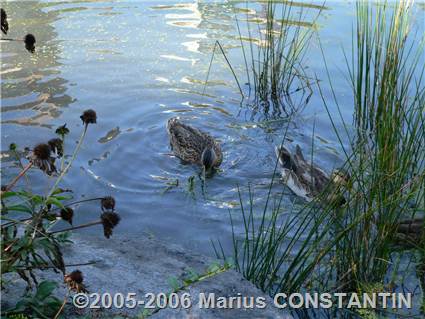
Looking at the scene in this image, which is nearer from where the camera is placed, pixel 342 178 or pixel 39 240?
pixel 39 240

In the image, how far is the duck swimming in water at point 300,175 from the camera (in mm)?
5578

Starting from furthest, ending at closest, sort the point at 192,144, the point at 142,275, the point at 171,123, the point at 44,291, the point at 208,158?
the point at 171,123, the point at 192,144, the point at 208,158, the point at 142,275, the point at 44,291

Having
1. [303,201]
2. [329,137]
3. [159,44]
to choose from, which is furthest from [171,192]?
[159,44]

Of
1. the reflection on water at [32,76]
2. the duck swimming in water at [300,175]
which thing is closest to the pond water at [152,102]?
the reflection on water at [32,76]

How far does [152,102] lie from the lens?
761 cm

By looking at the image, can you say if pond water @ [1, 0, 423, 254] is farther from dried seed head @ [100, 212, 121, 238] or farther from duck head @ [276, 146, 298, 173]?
dried seed head @ [100, 212, 121, 238]

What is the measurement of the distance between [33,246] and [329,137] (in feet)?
15.0

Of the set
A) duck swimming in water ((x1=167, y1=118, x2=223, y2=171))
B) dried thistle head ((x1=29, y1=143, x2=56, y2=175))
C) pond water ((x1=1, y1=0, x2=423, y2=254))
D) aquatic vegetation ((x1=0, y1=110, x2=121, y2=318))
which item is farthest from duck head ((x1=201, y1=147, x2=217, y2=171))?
dried thistle head ((x1=29, y1=143, x2=56, y2=175))

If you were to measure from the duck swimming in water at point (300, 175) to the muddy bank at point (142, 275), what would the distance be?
180 centimetres

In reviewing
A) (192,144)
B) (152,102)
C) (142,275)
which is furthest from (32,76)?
(142,275)

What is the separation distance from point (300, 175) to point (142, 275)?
2553 millimetres

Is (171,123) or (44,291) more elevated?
(44,291)

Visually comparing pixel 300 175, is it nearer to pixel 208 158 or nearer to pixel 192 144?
pixel 208 158

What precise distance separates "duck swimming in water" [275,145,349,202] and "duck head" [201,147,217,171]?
1.98 ft
